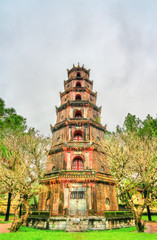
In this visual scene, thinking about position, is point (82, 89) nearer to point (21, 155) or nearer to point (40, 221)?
point (21, 155)

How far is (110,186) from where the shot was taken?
68.7 ft

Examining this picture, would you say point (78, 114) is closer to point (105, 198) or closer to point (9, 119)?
point (9, 119)

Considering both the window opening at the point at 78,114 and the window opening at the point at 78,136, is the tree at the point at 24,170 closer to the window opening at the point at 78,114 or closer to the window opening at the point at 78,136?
the window opening at the point at 78,136

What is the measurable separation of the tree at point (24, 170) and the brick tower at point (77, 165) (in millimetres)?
3820

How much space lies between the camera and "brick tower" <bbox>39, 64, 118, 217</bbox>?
18594 mm

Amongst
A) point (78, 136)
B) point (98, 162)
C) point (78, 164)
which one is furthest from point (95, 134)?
point (78, 164)

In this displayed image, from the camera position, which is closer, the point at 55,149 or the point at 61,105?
the point at 55,149

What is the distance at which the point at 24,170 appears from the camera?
1559cm

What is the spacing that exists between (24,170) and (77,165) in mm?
7635

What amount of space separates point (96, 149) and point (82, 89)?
1012 centimetres

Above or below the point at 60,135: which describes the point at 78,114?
above

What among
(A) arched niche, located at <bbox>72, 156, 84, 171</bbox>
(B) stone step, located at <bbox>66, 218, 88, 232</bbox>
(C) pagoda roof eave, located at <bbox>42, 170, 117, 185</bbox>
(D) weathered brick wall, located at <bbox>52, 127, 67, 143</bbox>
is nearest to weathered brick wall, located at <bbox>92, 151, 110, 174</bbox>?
(C) pagoda roof eave, located at <bbox>42, 170, 117, 185</bbox>

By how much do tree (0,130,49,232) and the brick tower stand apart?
Result: 12.5ft

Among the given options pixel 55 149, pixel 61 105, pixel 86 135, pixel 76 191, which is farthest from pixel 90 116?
pixel 76 191
